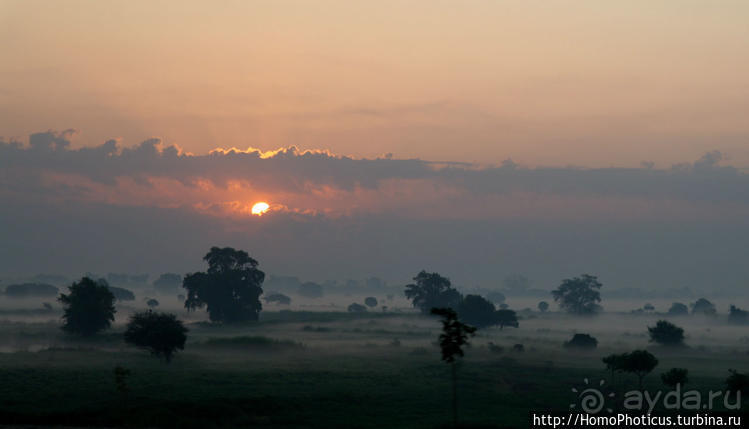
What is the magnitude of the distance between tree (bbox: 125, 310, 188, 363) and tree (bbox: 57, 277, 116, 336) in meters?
32.0

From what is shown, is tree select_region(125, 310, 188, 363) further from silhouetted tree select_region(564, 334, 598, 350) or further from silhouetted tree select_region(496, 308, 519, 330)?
silhouetted tree select_region(496, 308, 519, 330)

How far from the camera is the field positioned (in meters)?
68.4

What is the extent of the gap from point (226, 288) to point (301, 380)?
95.1 m

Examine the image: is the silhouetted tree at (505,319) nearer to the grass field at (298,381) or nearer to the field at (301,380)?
the field at (301,380)

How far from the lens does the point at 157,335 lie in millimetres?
100688

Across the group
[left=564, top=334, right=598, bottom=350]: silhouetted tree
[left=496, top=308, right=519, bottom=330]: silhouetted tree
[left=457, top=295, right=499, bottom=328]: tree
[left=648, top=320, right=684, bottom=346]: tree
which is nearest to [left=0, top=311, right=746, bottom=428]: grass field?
[left=564, top=334, right=598, bottom=350]: silhouetted tree

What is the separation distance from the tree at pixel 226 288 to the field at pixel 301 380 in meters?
35.2

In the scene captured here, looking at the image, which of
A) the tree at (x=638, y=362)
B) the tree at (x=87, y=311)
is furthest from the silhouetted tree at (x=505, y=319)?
the tree at (x=638, y=362)

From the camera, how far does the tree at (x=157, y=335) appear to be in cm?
10075

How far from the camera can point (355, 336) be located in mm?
150375

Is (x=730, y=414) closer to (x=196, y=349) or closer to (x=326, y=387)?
(x=326, y=387)

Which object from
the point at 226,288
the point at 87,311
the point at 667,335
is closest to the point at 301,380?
the point at 87,311

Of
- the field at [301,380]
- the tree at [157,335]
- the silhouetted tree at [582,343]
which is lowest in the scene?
the field at [301,380]

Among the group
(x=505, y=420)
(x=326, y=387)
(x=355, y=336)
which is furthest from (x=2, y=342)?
(x=505, y=420)
